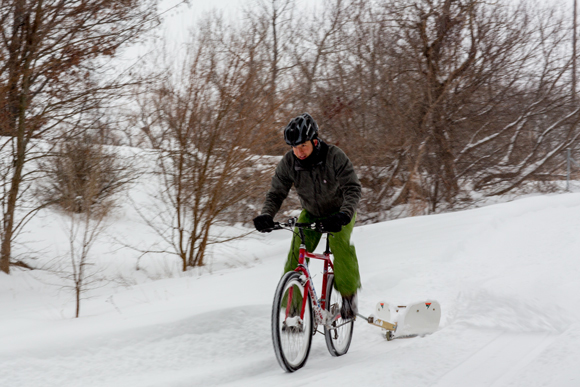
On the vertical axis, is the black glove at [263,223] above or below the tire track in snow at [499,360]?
above

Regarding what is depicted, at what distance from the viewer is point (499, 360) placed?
3.38 meters

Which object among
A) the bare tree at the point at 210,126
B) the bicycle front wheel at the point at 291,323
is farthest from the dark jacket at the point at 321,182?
the bare tree at the point at 210,126

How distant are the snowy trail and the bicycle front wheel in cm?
13

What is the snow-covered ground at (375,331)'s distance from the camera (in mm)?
3260

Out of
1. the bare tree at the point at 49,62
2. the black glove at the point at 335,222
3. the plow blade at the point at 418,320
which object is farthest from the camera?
the bare tree at the point at 49,62

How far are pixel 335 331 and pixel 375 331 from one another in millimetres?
872

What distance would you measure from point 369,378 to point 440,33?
11.4 meters

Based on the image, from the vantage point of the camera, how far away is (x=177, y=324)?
3986 mm

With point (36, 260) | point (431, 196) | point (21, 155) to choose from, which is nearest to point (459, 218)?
point (431, 196)

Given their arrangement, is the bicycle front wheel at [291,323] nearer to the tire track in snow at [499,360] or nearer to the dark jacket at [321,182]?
the dark jacket at [321,182]

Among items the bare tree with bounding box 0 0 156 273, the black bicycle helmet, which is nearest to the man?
the black bicycle helmet

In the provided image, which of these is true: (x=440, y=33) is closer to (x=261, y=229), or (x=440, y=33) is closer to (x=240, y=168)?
(x=240, y=168)

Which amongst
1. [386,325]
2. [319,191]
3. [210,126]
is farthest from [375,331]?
[210,126]

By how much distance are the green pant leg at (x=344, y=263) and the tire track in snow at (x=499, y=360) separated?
103cm
